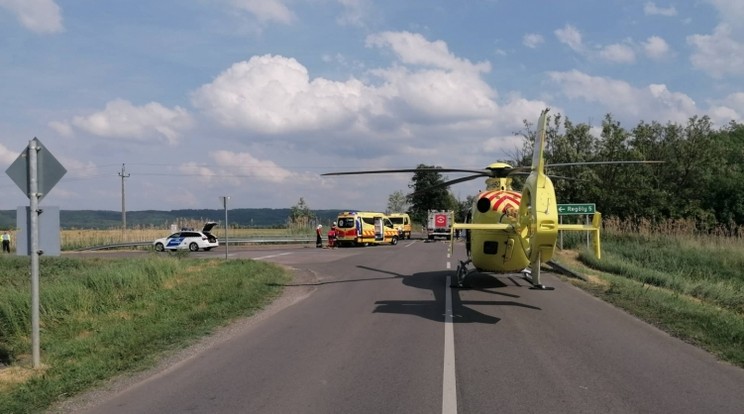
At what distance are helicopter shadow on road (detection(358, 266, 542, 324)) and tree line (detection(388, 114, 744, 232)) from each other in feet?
70.1

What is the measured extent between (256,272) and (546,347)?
13598 mm

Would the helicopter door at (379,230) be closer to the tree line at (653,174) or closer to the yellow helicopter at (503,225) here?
the tree line at (653,174)

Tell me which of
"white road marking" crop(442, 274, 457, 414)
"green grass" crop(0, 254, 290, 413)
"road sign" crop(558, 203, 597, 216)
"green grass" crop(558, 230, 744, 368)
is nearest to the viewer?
"white road marking" crop(442, 274, 457, 414)

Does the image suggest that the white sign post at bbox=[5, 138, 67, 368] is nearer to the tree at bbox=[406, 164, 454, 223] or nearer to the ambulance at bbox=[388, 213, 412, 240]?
the ambulance at bbox=[388, 213, 412, 240]

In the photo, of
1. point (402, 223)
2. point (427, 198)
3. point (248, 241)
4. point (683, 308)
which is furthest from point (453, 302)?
point (427, 198)

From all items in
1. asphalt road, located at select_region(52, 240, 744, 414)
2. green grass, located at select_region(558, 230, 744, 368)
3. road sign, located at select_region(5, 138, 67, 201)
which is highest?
road sign, located at select_region(5, 138, 67, 201)

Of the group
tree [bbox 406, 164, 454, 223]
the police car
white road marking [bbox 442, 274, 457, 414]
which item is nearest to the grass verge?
white road marking [bbox 442, 274, 457, 414]

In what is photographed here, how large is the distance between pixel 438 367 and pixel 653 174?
39120 mm

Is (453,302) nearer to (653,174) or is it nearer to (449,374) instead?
(449,374)

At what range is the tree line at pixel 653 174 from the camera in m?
39.0

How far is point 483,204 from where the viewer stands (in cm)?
1530

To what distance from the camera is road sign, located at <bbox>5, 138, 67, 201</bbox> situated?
833cm

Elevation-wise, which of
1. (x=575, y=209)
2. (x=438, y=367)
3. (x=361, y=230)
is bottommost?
(x=438, y=367)

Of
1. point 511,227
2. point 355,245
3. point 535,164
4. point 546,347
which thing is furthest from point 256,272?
point 355,245
